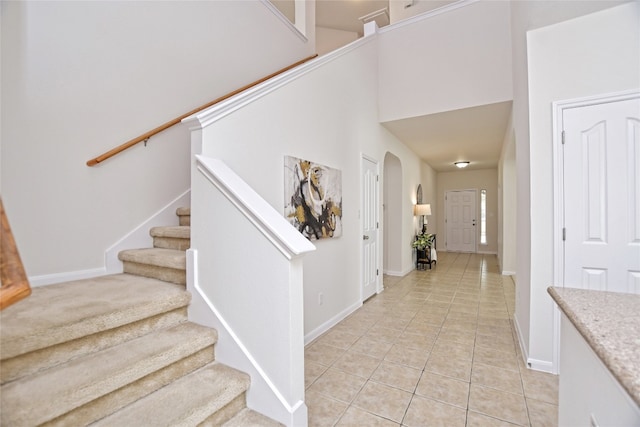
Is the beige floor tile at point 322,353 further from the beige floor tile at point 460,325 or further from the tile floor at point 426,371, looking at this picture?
the beige floor tile at point 460,325

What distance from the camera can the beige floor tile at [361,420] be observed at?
171 centimetres

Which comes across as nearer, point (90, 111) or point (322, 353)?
point (90, 111)

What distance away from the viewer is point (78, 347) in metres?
1.37

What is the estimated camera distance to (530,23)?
2465 millimetres

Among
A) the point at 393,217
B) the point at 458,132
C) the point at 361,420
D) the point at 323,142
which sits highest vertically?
the point at 458,132

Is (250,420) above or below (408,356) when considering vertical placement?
above

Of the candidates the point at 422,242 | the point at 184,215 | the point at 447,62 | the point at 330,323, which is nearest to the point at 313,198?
the point at 184,215

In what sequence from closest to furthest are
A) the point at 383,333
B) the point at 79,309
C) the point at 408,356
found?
1. the point at 79,309
2. the point at 408,356
3. the point at 383,333

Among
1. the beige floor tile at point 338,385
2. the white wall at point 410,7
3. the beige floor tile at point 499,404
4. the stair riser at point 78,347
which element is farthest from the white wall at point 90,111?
the white wall at point 410,7

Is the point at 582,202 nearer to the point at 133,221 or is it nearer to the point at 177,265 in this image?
the point at 177,265

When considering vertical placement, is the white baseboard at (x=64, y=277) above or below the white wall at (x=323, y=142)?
below

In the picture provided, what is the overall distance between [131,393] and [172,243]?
1.31m

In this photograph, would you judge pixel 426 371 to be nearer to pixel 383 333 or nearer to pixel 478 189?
pixel 383 333

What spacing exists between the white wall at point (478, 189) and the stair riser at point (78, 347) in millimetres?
8990
